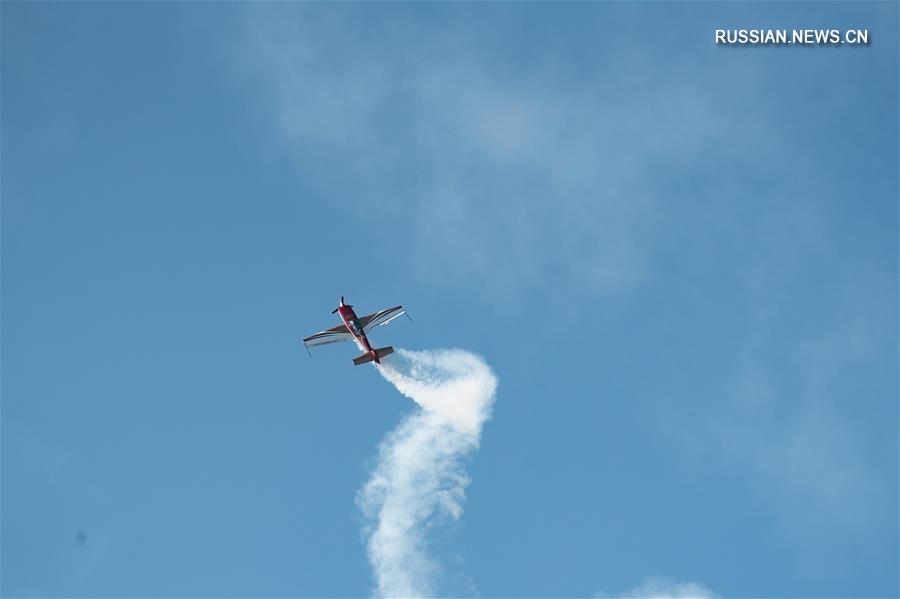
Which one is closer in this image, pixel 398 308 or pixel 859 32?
pixel 859 32

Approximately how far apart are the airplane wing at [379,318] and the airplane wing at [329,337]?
270 cm

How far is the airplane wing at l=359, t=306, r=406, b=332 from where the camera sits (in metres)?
95.6

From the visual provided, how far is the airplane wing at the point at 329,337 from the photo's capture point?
9769 centimetres

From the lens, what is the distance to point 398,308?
313 feet

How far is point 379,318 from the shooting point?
95812 mm

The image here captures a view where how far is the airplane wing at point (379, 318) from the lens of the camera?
9556 centimetres

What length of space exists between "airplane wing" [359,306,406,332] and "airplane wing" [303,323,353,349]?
2702 millimetres

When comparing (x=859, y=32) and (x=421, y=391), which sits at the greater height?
(x=859, y=32)

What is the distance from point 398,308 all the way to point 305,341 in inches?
472

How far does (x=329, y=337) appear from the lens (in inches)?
3871

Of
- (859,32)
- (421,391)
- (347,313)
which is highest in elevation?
(859,32)

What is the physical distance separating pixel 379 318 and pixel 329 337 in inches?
278

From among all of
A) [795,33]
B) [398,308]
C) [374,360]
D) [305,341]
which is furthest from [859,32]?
[305,341]

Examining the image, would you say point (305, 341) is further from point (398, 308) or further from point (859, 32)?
point (859, 32)
